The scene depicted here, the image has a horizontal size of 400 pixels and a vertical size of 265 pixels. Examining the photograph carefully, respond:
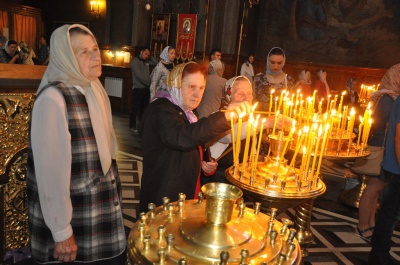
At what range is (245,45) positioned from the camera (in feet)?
37.0

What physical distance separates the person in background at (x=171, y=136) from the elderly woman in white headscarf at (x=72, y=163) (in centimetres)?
25

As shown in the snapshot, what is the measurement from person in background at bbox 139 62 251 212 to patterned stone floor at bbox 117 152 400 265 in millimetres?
1290

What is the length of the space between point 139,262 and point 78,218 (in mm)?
675

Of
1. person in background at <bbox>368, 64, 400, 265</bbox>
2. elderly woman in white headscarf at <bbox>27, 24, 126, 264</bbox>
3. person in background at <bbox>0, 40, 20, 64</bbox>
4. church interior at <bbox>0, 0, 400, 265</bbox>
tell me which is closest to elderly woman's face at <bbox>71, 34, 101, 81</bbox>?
elderly woman in white headscarf at <bbox>27, 24, 126, 264</bbox>

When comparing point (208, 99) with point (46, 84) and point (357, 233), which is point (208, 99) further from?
point (46, 84)

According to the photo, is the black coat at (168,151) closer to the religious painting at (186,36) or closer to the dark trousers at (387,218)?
the dark trousers at (387,218)

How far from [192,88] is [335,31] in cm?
1037

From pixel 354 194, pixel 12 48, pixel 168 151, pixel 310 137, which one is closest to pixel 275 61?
pixel 354 194

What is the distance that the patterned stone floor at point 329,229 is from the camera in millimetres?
3240

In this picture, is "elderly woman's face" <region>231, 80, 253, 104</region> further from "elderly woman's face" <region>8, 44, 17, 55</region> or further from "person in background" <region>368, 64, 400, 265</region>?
"elderly woman's face" <region>8, 44, 17, 55</region>

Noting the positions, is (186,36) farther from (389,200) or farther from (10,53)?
(389,200)

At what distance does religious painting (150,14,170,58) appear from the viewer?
33.2 feet

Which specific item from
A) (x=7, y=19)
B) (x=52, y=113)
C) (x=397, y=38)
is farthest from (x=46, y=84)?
(x=7, y=19)

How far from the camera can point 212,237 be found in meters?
1.18
